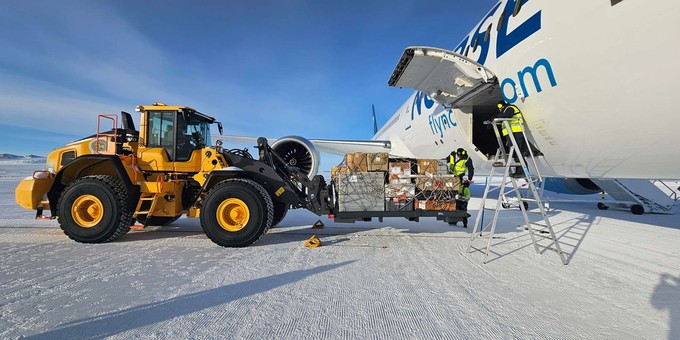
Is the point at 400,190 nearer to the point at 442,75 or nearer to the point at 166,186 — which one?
the point at 442,75

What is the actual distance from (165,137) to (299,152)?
2.64 m

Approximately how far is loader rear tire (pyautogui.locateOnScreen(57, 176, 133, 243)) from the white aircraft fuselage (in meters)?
6.51

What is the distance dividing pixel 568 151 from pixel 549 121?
54 cm

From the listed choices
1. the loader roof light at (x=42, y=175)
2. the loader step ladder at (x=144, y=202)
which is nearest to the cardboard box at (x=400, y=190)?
the loader step ladder at (x=144, y=202)

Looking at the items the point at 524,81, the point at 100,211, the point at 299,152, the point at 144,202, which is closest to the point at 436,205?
the point at 524,81

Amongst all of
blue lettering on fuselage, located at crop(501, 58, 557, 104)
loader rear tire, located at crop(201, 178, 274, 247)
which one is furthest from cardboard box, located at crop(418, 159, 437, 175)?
loader rear tire, located at crop(201, 178, 274, 247)

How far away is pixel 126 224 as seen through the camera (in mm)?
4863

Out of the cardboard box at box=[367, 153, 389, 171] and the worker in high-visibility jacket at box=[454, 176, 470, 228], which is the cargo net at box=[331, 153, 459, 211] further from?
the worker in high-visibility jacket at box=[454, 176, 470, 228]

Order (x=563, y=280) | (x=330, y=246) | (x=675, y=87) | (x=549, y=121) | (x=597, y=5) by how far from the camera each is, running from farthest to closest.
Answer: (x=330, y=246) → (x=549, y=121) → (x=563, y=280) → (x=597, y=5) → (x=675, y=87)

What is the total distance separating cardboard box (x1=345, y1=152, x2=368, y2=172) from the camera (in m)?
4.93

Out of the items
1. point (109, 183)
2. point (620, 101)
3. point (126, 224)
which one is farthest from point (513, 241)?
point (109, 183)

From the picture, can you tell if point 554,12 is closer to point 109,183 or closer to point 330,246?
point 330,246

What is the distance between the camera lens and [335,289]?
2980 millimetres

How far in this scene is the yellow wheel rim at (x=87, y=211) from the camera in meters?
4.81
